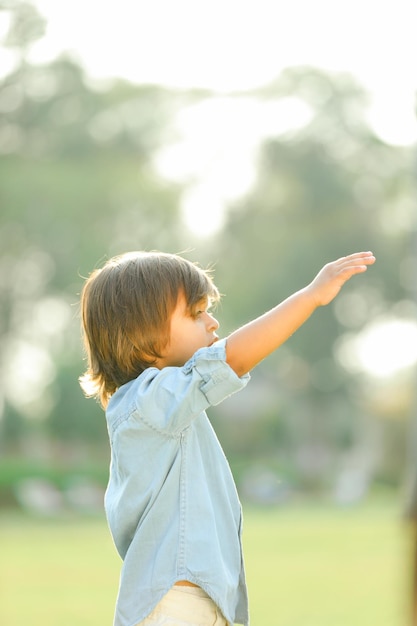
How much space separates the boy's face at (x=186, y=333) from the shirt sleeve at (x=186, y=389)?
0.28ft

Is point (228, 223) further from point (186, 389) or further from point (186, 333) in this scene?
point (186, 389)

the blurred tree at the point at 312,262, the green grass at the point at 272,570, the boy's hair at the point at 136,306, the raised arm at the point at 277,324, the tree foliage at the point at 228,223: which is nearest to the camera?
the raised arm at the point at 277,324

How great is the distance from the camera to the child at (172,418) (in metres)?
1.63

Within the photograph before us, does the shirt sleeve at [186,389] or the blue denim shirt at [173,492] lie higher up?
the shirt sleeve at [186,389]

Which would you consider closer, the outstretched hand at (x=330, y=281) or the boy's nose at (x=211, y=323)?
the outstretched hand at (x=330, y=281)

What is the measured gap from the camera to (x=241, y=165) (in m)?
19.4

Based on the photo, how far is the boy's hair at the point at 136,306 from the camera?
69.5 inches

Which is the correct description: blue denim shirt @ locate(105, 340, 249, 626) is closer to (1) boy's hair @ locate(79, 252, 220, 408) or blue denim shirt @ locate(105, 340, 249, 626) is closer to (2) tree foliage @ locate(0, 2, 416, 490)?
(1) boy's hair @ locate(79, 252, 220, 408)

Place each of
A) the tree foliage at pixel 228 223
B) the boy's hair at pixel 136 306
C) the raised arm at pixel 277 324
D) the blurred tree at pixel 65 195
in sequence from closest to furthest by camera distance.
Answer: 1. the raised arm at pixel 277 324
2. the boy's hair at pixel 136 306
3. the blurred tree at pixel 65 195
4. the tree foliage at pixel 228 223

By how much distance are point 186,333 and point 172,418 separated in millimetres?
176

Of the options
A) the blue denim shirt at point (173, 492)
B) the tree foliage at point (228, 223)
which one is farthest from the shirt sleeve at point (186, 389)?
the tree foliage at point (228, 223)

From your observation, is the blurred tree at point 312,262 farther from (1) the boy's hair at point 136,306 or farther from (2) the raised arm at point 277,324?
(2) the raised arm at point 277,324

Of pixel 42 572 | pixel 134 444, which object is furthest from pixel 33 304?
pixel 134 444

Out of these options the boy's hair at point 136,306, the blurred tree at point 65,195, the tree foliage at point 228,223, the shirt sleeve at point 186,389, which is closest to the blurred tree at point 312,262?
the tree foliage at point 228,223
